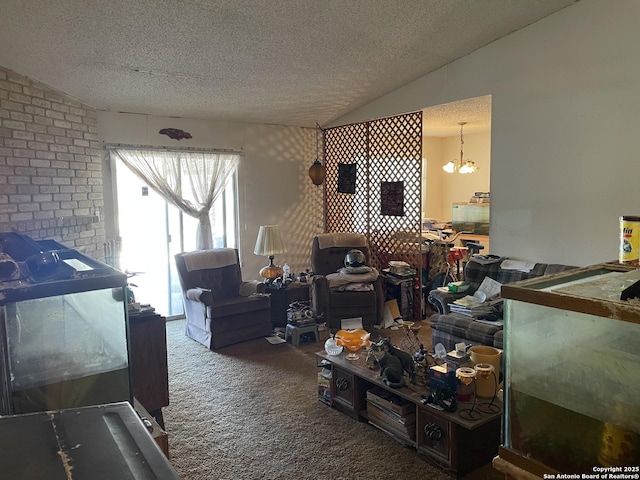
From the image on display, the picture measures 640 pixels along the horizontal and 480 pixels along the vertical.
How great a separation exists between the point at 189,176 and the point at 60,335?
4.13m

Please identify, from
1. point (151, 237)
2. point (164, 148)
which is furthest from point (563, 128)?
point (151, 237)

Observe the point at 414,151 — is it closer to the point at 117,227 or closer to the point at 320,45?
the point at 320,45

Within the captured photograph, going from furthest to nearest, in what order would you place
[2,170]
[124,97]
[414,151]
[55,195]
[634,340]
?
1. [414,151]
2. [124,97]
3. [55,195]
4. [2,170]
5. [634,340]

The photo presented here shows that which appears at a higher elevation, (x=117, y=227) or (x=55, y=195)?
(x=55, y=195)

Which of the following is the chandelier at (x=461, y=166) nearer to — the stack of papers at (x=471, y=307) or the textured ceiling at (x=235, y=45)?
the textured ceiling at (x=235, y=45)

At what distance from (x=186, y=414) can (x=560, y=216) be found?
3.47 meters

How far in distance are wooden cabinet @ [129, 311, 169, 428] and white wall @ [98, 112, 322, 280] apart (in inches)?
114

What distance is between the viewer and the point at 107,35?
10.7ft

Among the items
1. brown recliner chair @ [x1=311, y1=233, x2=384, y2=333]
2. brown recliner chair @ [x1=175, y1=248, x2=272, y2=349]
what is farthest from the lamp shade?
brown recliner chair @ [x1=311, y1=233, x2=384, y2=333]

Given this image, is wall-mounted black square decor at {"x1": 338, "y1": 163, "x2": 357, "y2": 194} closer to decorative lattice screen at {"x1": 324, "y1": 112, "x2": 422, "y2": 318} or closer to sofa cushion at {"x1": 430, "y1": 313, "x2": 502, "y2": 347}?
decorative lattice screen at {"x1": 324, "y1": 112, "x2": 422, "y2": 318}

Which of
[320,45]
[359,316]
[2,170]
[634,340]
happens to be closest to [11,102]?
[2,170]

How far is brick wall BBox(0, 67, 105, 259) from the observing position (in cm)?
350

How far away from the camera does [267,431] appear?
2945 mm

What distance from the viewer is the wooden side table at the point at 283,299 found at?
5129 mm
